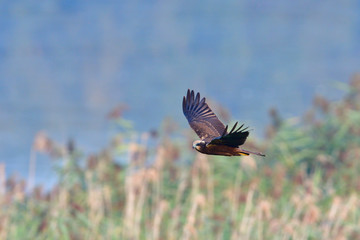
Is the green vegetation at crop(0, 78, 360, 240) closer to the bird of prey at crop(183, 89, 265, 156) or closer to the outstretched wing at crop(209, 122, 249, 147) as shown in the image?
the bird of prey at crop(183, 89, 265, 156)

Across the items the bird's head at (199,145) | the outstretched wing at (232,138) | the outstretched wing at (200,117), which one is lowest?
the outstretched wing at (232,138)

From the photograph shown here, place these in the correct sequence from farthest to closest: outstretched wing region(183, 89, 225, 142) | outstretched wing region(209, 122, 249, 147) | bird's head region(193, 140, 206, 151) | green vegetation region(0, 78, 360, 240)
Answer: green vegetation region(0, 78, 360, 240) < outstretched wing region(183, 89, 225, 142) < bird's head region(193, 140, 206, 151) < outstretched wing region(209, 122, 249, 147)

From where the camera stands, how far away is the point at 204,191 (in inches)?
191

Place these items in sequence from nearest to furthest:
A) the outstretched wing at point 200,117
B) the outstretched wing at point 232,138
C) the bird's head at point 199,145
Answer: the outstretched wing at point 232,138, the bird's head at point 199,145, the outstretched wing at point 200,117

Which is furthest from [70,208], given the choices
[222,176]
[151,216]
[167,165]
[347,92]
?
[347,92]

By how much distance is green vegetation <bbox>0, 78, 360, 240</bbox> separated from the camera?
4086 millimetres

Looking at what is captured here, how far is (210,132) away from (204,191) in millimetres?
2585

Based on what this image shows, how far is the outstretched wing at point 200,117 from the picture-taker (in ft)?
7.61

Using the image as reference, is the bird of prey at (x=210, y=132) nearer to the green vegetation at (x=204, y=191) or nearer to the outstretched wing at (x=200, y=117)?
the outstretched wing at (x=200, y=117)

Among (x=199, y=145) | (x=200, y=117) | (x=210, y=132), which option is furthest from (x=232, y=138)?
(x=200, y=117)

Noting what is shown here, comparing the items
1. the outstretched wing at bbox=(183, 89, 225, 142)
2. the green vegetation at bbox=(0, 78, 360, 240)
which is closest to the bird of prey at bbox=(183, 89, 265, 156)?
the outstretched wing at bbox=(183, 89, 225, 142)

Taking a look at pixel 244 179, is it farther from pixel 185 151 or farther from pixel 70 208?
pixel 70 208

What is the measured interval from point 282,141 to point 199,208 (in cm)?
116

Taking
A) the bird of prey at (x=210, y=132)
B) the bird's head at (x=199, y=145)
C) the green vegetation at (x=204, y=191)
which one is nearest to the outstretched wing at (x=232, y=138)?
the bird of prey at (x=210, y=132)
